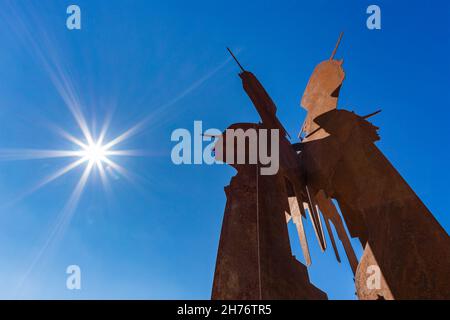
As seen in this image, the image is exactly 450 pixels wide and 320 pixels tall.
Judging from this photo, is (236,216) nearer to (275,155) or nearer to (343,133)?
(275,155)

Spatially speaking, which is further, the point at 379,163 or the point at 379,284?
the point at 379,163

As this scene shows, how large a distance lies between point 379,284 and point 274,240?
7.16ft

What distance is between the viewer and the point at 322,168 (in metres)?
8.54

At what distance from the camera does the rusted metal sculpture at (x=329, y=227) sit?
5.32m

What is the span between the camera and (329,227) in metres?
9.77

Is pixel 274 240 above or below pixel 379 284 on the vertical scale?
above

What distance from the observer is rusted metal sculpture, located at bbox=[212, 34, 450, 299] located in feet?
17.5

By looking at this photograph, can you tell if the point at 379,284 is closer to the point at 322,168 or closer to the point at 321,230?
the point at 321,230
